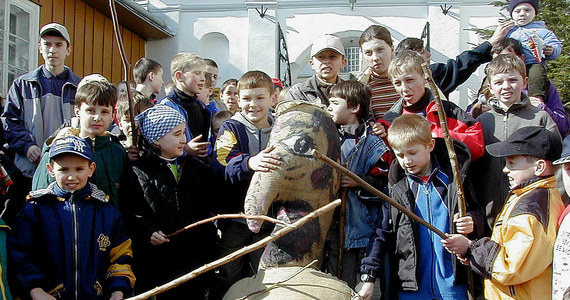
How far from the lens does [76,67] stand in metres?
10.7

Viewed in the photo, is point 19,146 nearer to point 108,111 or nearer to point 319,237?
point 108,111

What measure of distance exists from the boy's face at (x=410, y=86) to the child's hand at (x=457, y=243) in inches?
43.7

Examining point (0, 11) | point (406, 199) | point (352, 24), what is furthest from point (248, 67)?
point (406, 199)

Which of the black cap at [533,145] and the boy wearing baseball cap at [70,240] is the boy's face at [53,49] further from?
the black cap at [533,145]

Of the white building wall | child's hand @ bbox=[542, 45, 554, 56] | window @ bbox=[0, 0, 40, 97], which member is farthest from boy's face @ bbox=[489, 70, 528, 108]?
the white building wall

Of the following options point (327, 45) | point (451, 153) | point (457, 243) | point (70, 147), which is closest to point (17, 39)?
point (327, 45)

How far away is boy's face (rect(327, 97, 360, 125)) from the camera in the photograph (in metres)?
3.85

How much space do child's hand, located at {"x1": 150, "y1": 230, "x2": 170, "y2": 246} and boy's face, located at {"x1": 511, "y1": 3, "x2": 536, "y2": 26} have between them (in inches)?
149

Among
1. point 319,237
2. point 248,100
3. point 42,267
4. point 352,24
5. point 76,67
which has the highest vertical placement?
point 352,24

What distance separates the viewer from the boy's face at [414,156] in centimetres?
339

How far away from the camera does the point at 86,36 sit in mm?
11023

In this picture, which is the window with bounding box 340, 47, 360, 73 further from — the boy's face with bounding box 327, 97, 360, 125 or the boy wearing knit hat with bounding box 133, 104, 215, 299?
the boy wearing knit hat with bounding box 133, 104, 215, 299

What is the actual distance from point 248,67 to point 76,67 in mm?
4670

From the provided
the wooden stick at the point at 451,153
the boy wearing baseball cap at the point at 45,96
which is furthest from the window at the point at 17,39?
the wooden stick at the point at 451,153
